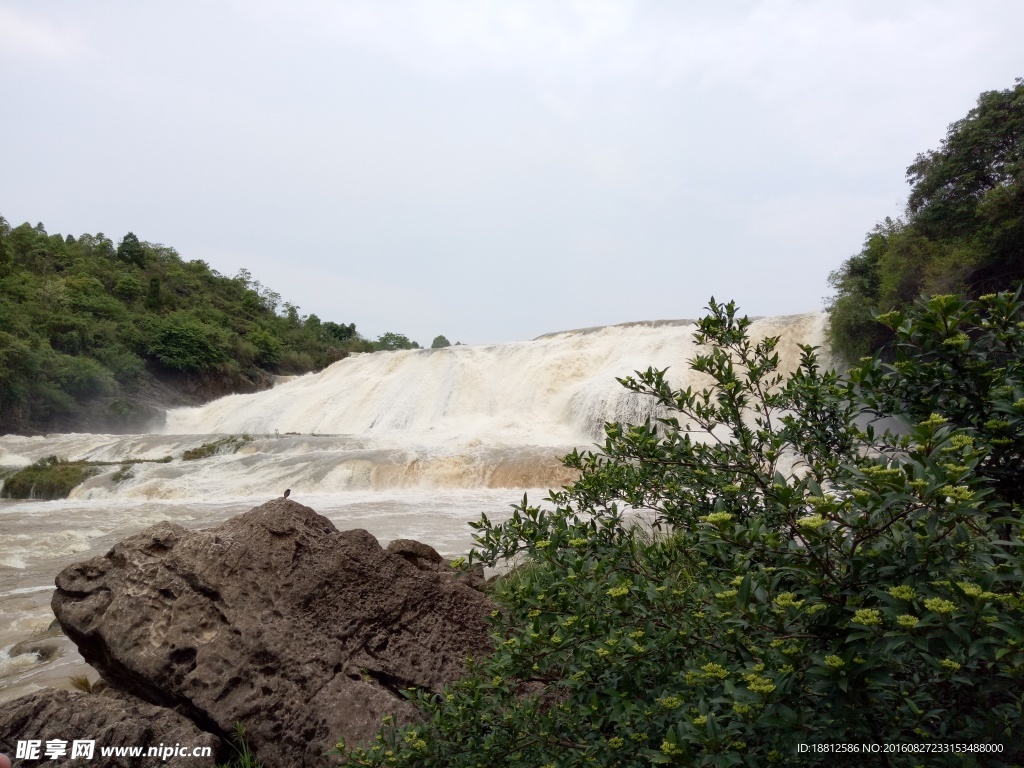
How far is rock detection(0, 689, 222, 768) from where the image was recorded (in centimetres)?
270

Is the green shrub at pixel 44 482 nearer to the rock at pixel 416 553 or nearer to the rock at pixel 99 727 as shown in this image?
the rock at pixel 416 553

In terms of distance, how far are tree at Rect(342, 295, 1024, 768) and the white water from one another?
4.41m

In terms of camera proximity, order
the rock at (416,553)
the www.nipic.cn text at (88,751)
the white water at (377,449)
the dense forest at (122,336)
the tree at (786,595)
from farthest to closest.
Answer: the dense forest at (122,336), the white water at (377,449), the rock at (416,553), the www.nipic.cn text at (88,751), the tree at (786,595)

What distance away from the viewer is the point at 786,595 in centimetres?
133

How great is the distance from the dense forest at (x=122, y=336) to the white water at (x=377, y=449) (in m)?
3.14

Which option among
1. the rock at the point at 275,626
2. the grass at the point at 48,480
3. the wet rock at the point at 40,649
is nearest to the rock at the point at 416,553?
the rock at the point at 275,626

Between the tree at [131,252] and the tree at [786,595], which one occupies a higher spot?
the tree at [131,252]

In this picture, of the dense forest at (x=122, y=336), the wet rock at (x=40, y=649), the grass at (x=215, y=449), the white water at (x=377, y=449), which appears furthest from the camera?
the dense forest at (x=122, y=336)

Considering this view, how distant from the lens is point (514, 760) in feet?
6.26

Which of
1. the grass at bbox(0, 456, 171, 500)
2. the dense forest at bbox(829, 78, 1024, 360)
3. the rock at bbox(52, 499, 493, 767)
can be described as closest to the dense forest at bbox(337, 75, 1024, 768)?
the rock at bbox(52, 499, 493, 767)

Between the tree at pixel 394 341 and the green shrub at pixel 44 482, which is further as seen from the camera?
the tree at pixel 394 341

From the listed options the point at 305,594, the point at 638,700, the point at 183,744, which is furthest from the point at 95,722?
the point at 638,700

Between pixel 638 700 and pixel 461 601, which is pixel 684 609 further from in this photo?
pixel 461 601

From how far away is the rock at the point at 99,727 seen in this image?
270 cm
